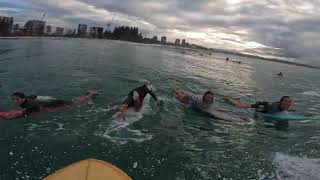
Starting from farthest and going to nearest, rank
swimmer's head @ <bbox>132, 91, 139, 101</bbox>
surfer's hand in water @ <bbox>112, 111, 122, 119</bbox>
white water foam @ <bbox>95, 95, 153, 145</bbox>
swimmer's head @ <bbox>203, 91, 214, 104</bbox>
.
A: swimmer's head @ <bbox>203, 91, 214, 104</bbox> < swimmer's head @ <bbox>132, 91, 139, 101</bbox> < surfer's hand in water @ <bbox>112, 111, 122, 119</bbox> < white water foam @ <bbox>95, 95, 153, 145</bbox>

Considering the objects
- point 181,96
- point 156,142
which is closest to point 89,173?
point 156,142

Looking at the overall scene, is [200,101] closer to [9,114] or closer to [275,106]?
[275,106]

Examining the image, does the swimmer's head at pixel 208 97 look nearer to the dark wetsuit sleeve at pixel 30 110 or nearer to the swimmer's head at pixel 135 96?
the swimmer's head at pixel 135 96

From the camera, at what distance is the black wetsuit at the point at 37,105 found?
49.2 feet

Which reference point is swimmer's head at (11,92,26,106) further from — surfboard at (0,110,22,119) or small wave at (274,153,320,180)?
small wave at (274,153,320,180)

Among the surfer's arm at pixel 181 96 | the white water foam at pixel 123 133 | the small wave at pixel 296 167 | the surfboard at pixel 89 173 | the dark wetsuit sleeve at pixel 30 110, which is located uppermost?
the surfboard at pixel 89 173

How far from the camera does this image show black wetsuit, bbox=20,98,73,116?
49.2 feet

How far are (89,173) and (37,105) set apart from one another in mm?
9037

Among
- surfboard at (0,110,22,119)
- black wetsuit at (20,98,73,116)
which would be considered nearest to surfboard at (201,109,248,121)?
black wetsuit at (20,98,73,116)

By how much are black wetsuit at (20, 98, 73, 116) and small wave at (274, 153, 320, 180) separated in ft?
31.8

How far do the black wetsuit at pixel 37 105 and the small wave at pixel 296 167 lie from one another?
968 cm

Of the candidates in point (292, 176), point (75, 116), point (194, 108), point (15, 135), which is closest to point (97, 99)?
point (75, 116)

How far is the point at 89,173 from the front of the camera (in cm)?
755

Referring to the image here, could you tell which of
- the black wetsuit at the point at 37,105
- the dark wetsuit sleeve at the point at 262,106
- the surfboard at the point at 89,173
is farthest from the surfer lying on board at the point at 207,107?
the surfboard at the point at 89,173
